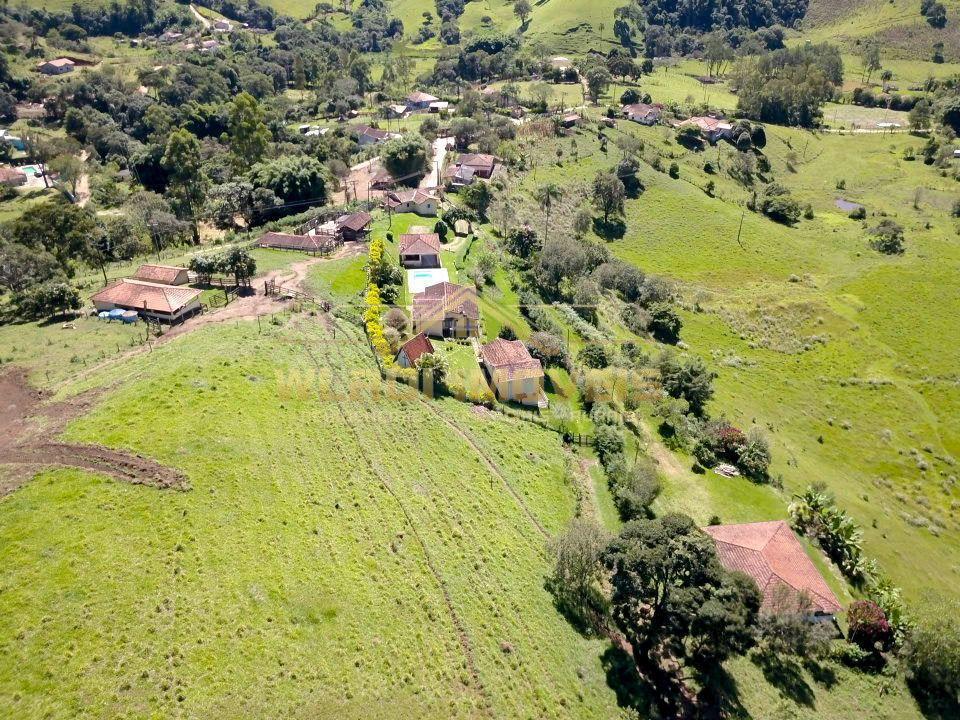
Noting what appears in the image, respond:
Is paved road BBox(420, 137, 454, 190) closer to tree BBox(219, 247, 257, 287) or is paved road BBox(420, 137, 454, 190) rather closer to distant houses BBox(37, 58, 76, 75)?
tree BBox(219, 247, 257, 287)

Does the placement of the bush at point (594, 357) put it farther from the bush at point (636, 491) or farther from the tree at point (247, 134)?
the tree at point (247, 134)

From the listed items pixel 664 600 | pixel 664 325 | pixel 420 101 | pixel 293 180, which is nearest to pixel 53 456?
pixel 664 600

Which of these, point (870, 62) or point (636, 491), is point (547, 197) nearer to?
point (636, 491)

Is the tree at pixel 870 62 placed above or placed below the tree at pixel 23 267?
above

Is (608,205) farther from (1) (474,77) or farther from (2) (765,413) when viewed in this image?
(1) (474,77)

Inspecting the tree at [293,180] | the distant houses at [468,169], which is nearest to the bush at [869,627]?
the distant houses at [468,169]

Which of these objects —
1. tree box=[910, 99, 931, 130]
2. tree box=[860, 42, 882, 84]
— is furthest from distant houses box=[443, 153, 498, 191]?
tree box=[860, 42, 882, 84]
